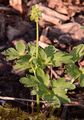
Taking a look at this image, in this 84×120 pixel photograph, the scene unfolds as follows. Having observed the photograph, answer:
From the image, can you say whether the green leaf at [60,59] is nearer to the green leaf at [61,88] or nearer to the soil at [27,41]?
the green leaf at [61,88]

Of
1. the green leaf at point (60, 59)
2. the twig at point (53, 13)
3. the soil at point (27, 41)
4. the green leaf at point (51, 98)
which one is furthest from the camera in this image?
the twig at point (53, 13)

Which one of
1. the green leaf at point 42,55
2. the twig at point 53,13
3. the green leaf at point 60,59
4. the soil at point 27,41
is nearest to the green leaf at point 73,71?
the green leaf at point 60,59

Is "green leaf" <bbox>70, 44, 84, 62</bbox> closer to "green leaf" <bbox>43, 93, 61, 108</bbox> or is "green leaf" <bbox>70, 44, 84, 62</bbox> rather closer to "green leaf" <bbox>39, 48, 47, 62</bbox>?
"green leaf" <bbox>39, 48, 47, 62</bbox>

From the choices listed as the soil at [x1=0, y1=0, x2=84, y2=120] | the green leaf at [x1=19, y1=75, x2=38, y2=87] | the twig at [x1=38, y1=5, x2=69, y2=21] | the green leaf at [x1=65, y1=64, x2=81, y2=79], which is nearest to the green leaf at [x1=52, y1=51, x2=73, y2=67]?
the green leaf at [x1=65, y1=64, x2=81, y2=79]

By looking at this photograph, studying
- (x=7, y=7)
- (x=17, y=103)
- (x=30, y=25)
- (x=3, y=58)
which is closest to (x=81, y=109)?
(x=17, y=103)

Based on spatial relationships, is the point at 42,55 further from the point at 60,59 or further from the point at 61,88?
the point at 61,88

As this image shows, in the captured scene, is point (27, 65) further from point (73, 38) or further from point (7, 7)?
point (7, 7)

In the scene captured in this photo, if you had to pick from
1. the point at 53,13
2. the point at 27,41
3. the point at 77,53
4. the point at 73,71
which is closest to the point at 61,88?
the point at 73,71

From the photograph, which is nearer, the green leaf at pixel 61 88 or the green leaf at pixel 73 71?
the green leaf at pixel 61 88
